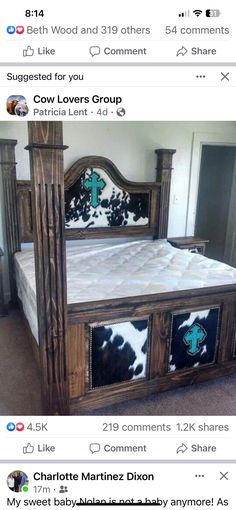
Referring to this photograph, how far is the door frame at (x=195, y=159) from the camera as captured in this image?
3727mm

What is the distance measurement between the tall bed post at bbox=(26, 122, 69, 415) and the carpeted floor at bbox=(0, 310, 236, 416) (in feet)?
1.15

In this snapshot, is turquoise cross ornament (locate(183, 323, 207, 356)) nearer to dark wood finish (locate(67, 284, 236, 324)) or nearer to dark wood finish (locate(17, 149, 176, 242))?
dark wood finish (locate(67, 284, 236, 324))

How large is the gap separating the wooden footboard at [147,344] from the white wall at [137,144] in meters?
1.80

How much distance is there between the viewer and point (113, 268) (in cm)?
247

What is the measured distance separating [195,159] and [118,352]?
2.75 metres

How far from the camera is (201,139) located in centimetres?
373

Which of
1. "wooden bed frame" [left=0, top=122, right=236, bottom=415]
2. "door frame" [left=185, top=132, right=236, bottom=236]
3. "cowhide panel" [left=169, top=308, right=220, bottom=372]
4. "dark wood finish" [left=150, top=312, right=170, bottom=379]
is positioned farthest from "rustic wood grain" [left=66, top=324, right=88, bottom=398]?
"door frame" [left=185, top=132, right=236, bottom=236]
